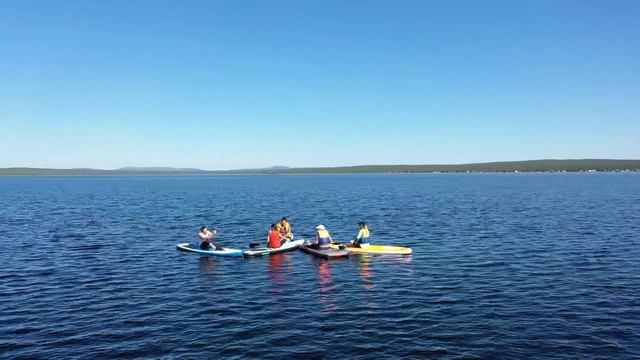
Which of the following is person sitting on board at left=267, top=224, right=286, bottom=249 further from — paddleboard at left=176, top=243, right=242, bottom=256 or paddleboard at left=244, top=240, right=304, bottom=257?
paddleboard at left=176, top=243, right=242, bottom=256

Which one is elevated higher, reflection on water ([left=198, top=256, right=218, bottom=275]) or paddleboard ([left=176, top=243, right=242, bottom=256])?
paddleboard ([left=176, top=243, right=242, bottom=256])

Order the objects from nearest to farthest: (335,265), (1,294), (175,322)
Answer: (175,322), (1,294), (335,265)

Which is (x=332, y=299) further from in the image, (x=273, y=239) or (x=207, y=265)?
(x=273, y=239)

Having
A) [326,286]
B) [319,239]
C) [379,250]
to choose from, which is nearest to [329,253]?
[319,239]

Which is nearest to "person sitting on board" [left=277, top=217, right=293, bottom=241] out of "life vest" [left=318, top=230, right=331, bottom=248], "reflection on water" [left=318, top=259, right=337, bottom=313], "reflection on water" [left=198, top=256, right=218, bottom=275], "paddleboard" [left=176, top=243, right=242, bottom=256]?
"life vest" [left=318, top=230, right=331, bottom=248]

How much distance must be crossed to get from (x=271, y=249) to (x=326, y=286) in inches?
449

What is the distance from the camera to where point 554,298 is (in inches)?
1023

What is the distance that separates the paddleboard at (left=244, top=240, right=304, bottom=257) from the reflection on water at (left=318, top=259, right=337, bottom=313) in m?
4.41

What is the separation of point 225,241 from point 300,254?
34.8ft

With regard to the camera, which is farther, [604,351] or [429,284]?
[429,284]

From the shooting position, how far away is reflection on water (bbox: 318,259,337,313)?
25516 mm

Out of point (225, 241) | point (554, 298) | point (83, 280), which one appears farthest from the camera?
point (225, 241)

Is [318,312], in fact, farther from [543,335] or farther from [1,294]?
[1,294]

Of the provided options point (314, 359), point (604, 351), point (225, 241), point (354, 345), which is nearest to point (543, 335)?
point (604, 351)
